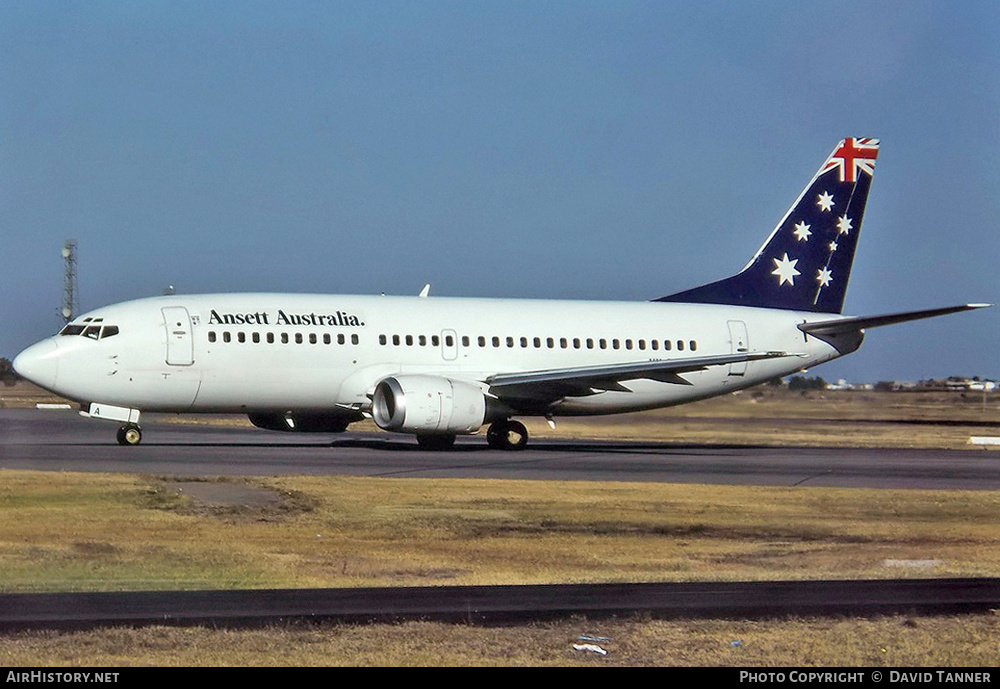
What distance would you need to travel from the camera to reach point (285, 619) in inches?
494

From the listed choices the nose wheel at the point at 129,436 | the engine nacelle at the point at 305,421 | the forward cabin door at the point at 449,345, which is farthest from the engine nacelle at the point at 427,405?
the nose wheel at the point at 129,436

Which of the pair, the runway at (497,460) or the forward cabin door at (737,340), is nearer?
the runway at (497,460)

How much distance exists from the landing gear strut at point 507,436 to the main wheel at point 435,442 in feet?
3.83

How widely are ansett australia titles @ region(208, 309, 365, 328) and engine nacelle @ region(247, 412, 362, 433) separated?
8.74 ft

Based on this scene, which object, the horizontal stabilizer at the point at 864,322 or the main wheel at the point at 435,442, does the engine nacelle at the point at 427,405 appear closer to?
the main wheel at the point at 435,442

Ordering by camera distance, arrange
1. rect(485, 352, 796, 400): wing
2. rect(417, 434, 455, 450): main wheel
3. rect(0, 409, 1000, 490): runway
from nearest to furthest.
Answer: rect(0, 409, 1000, 490): runway < rect(485, 352, 796, 400): wing < rect(417, 434, 455, 450): main wheel

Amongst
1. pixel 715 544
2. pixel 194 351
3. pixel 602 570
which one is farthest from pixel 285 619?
pixel 194 351

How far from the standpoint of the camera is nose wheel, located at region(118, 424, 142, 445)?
116ft

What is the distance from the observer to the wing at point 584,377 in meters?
37.3

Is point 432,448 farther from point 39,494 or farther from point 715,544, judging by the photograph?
point 715,544

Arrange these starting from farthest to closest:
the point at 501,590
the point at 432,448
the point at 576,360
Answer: the point at 576,360 < the point at 432,448 < the point at 501,590

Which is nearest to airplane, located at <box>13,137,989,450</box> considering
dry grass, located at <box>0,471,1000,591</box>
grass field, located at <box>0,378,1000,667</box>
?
dry grass, located at <box>0,471,1000,591</box>

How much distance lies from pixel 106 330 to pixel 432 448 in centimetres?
874

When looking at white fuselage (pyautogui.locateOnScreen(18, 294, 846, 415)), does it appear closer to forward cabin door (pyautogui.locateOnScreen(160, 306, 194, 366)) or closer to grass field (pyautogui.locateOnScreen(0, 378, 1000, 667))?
forward cabin door (pyautogui.locateOnScreen(160, 306, 194, 366))
